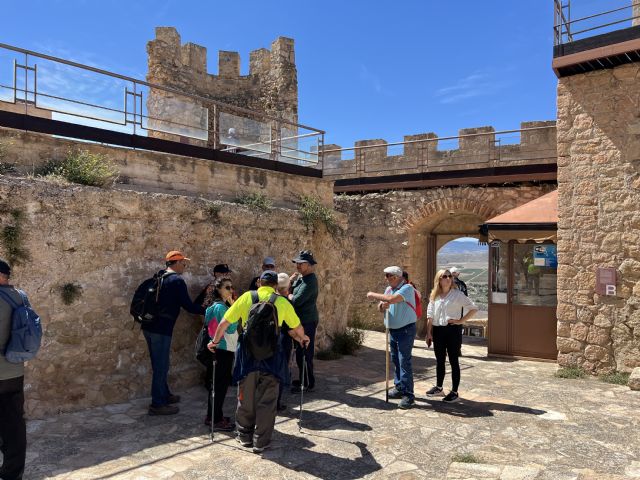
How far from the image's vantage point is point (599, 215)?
7.32 meters

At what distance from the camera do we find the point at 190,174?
7125mm

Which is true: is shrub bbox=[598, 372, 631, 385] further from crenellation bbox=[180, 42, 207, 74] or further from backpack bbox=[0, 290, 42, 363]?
crenellation bbox=[180, 42, 207, 74]

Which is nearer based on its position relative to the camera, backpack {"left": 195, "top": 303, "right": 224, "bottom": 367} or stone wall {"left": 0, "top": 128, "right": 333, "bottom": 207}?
backpack {"left": 195, "top": 303, "right": 224, "bottom": 367}

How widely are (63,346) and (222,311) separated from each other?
184 centimetres

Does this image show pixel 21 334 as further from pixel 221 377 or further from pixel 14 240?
pixel 221 377

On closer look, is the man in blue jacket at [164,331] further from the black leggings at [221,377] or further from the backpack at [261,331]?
the backpack at [261,331]

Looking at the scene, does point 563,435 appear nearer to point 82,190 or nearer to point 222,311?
point 222,311

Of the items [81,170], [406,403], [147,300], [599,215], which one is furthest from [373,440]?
[599,215]

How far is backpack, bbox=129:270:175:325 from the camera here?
5367 millimetres

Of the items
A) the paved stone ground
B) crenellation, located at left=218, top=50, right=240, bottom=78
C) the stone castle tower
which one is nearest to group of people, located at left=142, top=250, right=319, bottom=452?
the paved stone ground

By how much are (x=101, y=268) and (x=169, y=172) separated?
1.81m

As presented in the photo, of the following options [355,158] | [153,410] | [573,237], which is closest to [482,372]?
[573,237]

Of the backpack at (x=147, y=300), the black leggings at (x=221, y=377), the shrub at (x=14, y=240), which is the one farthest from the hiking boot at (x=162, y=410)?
the shrub at (x=14, y=240)

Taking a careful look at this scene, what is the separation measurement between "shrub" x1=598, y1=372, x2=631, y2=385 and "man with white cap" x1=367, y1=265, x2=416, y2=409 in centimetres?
329
